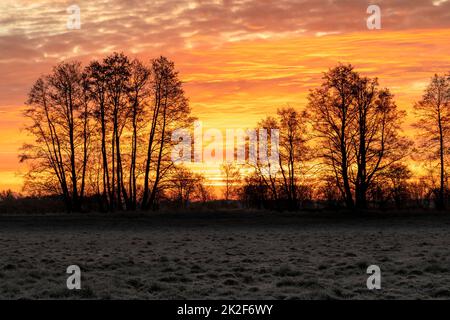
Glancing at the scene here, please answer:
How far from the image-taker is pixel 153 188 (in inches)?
1879

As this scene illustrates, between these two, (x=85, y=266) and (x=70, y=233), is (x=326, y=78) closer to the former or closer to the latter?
(x=70, y=233)

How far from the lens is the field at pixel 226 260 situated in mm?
13770

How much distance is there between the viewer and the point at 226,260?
62.5 ft

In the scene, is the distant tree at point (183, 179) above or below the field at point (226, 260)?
above

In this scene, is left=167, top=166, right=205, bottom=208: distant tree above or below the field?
above

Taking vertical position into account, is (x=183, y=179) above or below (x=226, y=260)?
above

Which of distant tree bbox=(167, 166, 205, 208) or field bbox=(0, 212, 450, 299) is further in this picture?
distant tree bbox=(167, 166, 205, 208)

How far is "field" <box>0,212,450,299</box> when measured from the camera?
13770 mm

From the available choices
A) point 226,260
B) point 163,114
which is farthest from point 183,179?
point 226,260

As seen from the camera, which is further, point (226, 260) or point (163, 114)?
point (163, 114)

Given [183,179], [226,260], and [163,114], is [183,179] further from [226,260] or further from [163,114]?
[226,260]

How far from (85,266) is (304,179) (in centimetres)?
4144
